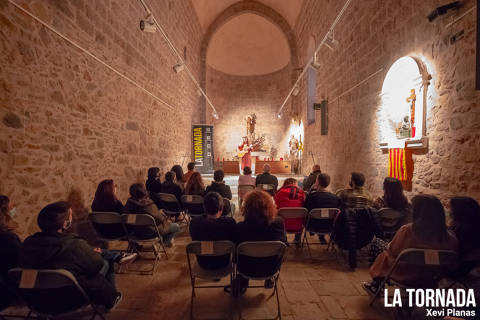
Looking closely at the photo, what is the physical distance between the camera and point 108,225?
2785 millimetres

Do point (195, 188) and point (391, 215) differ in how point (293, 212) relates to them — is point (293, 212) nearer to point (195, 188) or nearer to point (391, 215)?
point (391, 215)

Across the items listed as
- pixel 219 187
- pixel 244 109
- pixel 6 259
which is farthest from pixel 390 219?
pixel 244 109

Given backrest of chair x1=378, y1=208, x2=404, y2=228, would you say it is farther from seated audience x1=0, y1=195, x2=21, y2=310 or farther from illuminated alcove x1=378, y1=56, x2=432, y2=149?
seated audience x1=0, y1=195, x2=21, y2=310

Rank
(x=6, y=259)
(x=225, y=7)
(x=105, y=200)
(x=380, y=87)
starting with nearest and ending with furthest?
(x=6, y=259) < (x=105, y=200) < (x=380, y=87) < (x=225, y=7)

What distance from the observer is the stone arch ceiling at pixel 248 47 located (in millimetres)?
13172

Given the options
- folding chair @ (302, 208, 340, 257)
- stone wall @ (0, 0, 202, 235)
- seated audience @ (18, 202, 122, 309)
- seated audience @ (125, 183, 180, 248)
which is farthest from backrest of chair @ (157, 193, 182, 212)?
folding chair @ (302, 208, 340, 257)

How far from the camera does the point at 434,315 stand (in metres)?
1.83

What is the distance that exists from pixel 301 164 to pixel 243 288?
9273 mm

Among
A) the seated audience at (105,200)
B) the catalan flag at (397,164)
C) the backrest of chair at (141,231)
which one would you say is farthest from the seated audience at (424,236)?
the seated audience at (105,200)

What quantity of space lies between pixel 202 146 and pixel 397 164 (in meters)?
7.99

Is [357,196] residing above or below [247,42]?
below

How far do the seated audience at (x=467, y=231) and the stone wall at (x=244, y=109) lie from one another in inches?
495

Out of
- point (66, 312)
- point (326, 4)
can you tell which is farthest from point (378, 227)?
point (326, 4)

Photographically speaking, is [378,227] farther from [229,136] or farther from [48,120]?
[229,136]
